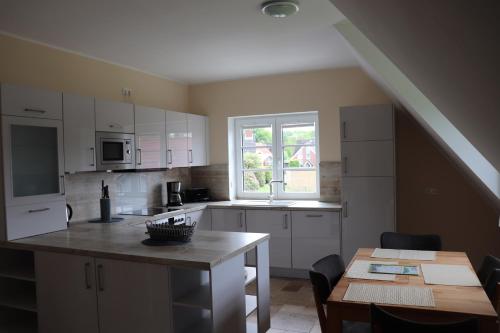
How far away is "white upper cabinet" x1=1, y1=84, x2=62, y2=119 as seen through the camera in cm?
306

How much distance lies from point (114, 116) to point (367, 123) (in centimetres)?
270

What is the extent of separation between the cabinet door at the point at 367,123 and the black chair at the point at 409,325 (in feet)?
9.81

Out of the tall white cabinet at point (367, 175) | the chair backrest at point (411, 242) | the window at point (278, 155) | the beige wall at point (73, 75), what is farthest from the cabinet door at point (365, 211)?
the beige wall at point (73, 75)

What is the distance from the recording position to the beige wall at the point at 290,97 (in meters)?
5.01

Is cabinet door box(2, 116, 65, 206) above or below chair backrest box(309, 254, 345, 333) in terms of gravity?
above

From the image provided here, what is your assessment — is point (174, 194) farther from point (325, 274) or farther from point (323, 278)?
point (323, 278)

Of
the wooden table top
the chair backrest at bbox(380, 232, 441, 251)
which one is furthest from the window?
the wooden table top

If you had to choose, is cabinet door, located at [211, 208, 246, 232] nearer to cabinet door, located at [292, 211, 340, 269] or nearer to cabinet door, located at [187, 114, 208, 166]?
cabinet door, located at [292, 211, 340, 269]

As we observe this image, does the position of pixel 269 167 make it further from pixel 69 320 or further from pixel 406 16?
pixel 406 16

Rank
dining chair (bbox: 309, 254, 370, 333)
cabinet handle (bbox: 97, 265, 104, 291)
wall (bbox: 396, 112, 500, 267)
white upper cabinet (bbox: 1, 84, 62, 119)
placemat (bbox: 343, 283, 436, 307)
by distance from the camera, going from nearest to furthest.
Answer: placemat (bbox: 343, 283, 436, 307), dining chair (bbox: 309, 254, 370, 333), cabinet handle (bbox: 97, 265, 104, 291), white upper cabinet (bbox: 1, 84, 62, 119), wall (bbox: 396, 112, 500, 267)

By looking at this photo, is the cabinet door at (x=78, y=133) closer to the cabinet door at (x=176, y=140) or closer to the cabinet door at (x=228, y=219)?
the cabinet door at (x=176, y=140)

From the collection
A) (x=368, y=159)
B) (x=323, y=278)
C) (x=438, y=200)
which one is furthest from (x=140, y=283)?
(x=438, y=200)

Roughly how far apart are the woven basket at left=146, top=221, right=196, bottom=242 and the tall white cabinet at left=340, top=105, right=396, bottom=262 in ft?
7.27

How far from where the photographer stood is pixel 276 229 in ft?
16.1
